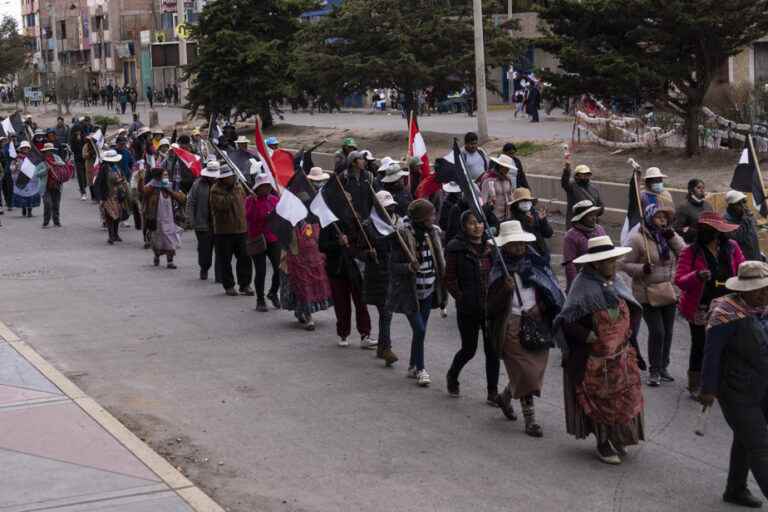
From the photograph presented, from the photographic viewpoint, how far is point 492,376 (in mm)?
10031

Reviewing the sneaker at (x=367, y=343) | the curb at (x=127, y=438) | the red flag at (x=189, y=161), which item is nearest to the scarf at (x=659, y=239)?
the sneaker at (x=367, y=343)

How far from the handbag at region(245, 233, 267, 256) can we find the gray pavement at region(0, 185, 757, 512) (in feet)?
2.37

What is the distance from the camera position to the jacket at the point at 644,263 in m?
10.8

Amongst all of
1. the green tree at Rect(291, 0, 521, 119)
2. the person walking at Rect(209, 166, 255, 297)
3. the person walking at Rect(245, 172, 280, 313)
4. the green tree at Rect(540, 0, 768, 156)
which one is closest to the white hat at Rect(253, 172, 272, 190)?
the person walking at Rect(245, 172, 280, 313)

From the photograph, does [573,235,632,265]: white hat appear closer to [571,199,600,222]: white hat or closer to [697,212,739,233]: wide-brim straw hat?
[697,212,739,233]: wide-brim straw hat

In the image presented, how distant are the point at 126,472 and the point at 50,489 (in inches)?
20.0

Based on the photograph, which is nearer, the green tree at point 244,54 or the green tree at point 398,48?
the green tree at point 398,48

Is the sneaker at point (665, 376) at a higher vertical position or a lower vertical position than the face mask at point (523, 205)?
lower


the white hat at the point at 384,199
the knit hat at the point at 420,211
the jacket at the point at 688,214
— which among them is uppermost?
the white hat at the point at 384,199

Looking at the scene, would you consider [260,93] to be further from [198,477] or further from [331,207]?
[198,477]

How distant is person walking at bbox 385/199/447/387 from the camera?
10.8m

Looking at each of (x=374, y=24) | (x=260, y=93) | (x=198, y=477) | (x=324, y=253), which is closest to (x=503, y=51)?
(x=374, y=24)

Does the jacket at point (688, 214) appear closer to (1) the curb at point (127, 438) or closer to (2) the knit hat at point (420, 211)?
(2) the knit hat at point (420, 211)

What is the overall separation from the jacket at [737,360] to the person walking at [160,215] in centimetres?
1145
